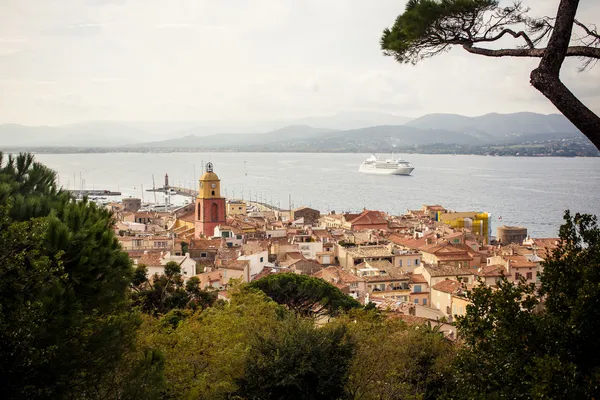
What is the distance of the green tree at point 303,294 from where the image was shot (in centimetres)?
1509

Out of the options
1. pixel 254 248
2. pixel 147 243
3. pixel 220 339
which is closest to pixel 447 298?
pixel 254 248

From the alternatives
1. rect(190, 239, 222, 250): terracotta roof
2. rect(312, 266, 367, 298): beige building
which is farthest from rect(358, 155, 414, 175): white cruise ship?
rect(312, 266, 367, 298): beige building

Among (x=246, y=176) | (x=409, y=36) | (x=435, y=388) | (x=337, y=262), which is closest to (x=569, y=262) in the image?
(x=409, y=36)

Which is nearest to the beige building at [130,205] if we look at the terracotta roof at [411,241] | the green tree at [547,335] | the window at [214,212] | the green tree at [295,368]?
the window at [214,212]

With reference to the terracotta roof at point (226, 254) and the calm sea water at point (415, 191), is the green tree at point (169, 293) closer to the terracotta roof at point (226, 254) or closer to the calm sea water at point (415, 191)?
the terracotta roof at point (226, 254)

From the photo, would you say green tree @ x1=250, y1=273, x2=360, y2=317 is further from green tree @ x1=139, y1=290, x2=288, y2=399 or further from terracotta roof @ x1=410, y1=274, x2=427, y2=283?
terracotta roof @ x1=410, y1=274, x2=427, y2=283

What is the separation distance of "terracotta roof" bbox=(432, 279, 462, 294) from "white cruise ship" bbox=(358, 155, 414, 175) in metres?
106

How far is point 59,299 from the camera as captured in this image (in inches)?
191

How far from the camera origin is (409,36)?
18.6 ft

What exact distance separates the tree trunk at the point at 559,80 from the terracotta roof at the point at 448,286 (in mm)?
14475

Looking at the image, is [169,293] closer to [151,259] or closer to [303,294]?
[303,294]

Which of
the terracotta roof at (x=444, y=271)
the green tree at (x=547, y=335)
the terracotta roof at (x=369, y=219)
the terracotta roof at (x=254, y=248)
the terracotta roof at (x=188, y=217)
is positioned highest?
the green tree at (x=547, y=335)

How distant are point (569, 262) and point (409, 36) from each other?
2524 millimetres

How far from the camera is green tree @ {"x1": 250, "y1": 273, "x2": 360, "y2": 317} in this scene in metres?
15.1
